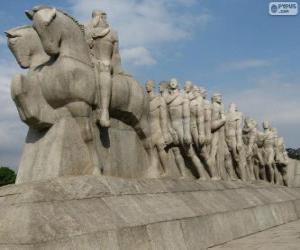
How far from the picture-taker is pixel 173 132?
1212cm

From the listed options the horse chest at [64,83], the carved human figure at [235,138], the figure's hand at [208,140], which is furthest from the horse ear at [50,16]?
the carved human figure at [235,138]

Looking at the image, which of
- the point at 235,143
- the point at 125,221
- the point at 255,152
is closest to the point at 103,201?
the point at 125,221

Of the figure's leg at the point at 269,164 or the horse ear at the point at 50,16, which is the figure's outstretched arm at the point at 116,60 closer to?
the horse ear at the point at 50,16

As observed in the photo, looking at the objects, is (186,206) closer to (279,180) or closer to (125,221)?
(125,221)

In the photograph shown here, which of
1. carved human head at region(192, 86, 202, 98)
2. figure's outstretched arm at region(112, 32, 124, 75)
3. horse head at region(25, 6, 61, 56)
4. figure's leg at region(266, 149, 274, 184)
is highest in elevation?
horse head at region(25, 6, 61, 56)

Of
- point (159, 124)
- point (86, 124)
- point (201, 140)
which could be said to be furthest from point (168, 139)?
point (86, 124)

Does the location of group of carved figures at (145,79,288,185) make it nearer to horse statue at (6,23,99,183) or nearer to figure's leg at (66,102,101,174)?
figure's leg at (66,102,101,174)

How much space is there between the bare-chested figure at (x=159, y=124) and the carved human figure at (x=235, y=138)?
5380mm

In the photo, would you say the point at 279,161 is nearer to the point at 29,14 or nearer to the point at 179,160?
→ the point at 179,160

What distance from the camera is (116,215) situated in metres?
7.03

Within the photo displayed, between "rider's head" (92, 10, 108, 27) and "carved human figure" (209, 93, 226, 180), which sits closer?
"rider's head" (92, 10, 108, 27)

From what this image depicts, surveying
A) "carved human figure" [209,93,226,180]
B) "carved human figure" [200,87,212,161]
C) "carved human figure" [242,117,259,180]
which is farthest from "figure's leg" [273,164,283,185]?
"carved human figure" [200,87,212,161]

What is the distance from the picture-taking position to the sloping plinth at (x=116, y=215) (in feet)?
19.3

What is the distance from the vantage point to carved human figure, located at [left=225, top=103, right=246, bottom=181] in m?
16.6
